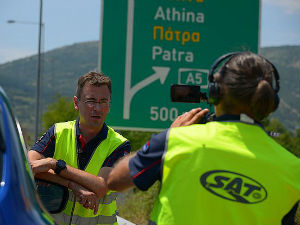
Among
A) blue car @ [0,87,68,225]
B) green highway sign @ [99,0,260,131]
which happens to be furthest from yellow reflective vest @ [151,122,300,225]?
green highway sign @ [99,0,260,131]

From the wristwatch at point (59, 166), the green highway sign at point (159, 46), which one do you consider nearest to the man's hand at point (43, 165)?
the wristwatch at point (59, 166)

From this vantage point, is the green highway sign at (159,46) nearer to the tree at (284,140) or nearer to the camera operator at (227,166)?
the camera operator at (227,166)

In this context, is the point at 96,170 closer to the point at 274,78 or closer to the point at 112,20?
the point at 274,78

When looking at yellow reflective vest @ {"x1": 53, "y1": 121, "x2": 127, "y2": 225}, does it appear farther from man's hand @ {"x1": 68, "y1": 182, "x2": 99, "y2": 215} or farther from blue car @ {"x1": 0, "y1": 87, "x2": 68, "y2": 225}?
blue car @ {"x1": 0, "y1": 87, "x2": 68, "y2": 225}

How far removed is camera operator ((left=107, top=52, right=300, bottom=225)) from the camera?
245 centimetres

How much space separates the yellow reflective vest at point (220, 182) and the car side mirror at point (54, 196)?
74 cm

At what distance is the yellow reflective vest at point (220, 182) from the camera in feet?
8.00

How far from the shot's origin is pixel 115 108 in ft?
26.5

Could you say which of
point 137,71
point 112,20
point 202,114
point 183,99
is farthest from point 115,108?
point 202,114

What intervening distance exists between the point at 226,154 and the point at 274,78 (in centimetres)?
47

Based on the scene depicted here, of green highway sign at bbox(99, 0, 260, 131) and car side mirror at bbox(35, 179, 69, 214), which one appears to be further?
green highway sign at bbox(99, 0, 260, 131)

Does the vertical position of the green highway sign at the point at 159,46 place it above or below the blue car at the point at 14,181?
above

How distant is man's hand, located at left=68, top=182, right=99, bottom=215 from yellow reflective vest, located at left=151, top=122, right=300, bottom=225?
1571 mm

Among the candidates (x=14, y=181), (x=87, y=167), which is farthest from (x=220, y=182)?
(x=87, y=167)
